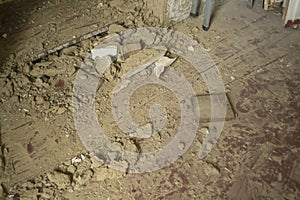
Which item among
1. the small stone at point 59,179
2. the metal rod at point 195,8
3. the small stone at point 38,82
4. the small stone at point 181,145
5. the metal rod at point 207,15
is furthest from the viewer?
the metal rod at point 195,8

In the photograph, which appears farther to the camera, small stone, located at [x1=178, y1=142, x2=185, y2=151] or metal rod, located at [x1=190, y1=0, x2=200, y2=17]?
metal rod, located at [x1=190, y1=0, x2=200, y2=17]

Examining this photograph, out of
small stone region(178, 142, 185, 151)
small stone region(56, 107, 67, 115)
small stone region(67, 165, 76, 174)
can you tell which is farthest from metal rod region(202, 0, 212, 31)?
small stone region(67, 165, 76, 174)

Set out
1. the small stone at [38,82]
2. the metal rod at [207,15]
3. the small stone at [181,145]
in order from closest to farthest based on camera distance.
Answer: the small stone at [181,145], the small stone at [38,82], the metal rod at [207,15]

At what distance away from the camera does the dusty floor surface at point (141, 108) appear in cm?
199

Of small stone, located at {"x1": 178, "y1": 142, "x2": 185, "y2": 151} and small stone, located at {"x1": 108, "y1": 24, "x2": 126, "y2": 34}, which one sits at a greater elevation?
small stone, located at {"x1": 108, "y1": 24, "x2": 126, "y2": 34}

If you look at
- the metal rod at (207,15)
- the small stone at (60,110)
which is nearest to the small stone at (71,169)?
the small stone at (60,110)

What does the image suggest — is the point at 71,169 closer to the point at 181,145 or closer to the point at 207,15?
the point at 181,145

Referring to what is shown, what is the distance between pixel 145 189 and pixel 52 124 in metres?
0.68

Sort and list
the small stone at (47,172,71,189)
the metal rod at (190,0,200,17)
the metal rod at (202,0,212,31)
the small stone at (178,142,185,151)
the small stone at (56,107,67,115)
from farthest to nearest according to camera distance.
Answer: the metal rod at (190,0,200,17)
the metal rod at (202,0,212,31)
the small stone at (56,107,67,115)
the small stone at (178,142,185,151)
the small stone at (47,172,71,189)

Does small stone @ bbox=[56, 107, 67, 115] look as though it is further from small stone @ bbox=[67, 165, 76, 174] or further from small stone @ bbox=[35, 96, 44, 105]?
small stone @ bbox=[67, 165, 76, 174]

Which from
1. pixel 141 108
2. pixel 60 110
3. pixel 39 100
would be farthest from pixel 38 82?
pixel 141 108

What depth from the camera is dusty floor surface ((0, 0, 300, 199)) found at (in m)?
1.99

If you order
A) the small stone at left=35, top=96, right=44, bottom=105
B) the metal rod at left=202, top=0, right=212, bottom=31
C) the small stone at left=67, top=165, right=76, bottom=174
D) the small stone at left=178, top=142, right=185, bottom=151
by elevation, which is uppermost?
the metal rod at left=202, top=0, right=212, bottom=31

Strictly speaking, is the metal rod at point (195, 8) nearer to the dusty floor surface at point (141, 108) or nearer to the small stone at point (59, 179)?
the dusty floor surface at point (141, 108)
